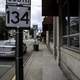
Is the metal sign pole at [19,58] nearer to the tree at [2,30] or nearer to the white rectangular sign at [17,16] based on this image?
the white rectangular sign at [17,16]

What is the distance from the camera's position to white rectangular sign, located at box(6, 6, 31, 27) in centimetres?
529

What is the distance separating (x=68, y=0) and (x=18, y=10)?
680 centimetres

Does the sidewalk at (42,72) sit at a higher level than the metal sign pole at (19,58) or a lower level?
lower

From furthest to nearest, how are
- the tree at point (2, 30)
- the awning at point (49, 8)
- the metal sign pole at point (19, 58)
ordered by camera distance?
the tree at point (2, 30) < the awning at point (49, 8) < the metal sign pole at point (19, 58)

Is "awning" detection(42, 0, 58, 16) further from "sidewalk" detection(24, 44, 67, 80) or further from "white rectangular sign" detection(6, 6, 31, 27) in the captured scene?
"white rectangular sign" detection(6, 6, 31, 27)

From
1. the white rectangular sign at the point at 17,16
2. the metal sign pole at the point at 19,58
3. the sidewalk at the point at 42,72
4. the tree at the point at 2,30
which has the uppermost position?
the tree at the point at 2,30

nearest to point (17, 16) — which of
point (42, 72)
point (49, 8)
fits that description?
point (42, 72)

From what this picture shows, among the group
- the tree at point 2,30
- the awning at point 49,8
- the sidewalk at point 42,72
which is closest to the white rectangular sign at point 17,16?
the sidewalk at point 42,72

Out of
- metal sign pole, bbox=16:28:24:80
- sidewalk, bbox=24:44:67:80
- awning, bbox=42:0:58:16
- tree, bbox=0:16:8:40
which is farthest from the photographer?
tree, bbox=0:16:8:40

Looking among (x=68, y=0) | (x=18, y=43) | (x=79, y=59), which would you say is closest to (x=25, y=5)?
(x=18, y=43)

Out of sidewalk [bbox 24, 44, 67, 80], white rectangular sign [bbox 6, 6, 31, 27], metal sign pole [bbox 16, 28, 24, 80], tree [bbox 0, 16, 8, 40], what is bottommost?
sidewalk [bbox 24, 44, 67, 80]

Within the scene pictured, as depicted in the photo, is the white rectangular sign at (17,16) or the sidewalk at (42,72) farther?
the sidewalk at (42,72)

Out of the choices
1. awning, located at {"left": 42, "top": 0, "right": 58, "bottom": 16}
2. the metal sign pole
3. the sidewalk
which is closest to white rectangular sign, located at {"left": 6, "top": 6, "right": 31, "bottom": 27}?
the metal sign pole

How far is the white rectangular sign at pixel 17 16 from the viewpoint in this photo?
5.29 metres
